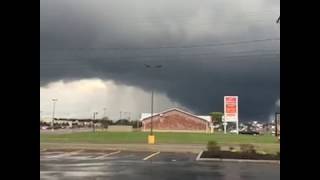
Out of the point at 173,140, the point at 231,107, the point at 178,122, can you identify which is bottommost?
the point at 173,140

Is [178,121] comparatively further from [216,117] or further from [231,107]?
[231,107]

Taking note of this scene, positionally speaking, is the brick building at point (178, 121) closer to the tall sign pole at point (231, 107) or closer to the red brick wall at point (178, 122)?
the red brick wall at point (178, 122)

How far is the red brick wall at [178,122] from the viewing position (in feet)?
323

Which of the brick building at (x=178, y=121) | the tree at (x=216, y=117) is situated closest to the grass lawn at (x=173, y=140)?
the brick building at (x=178, y=121)

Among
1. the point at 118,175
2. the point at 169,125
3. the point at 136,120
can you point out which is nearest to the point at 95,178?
the point at 118,175

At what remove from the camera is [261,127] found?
4257 inches

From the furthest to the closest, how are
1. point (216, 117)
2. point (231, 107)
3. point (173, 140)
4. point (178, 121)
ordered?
point (216, 117) < point (178, 121) < point (231, 107) < point (173, 140)

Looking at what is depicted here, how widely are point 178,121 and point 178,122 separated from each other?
32cm

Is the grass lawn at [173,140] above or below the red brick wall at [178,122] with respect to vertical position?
below

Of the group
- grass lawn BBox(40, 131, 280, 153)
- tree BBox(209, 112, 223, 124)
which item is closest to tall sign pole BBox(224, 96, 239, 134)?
grass lawn BBox(40, 131, 280, 153)

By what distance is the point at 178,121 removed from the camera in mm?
100250

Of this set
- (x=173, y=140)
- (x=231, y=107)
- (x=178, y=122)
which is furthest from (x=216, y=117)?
(x=173, y=140)
